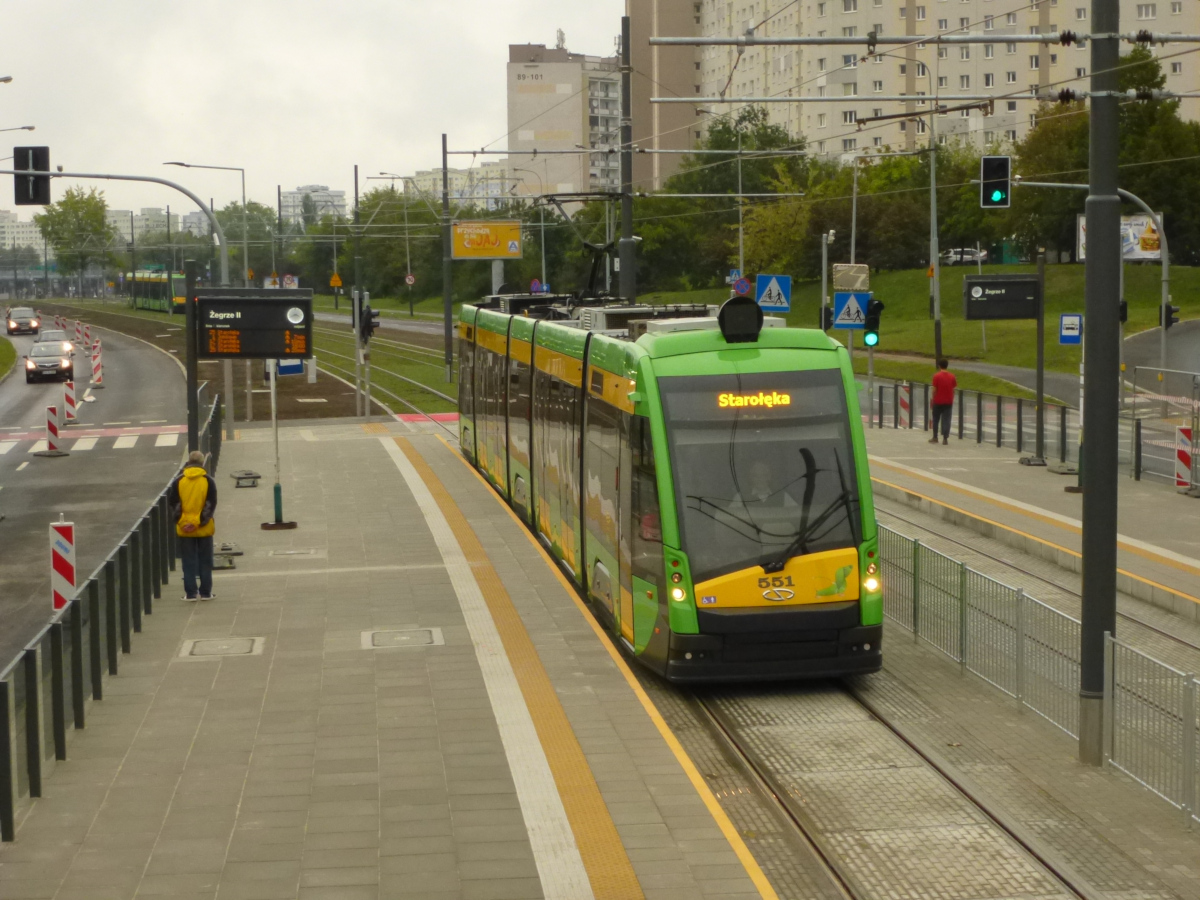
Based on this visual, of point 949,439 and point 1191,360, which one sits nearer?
point 949,439

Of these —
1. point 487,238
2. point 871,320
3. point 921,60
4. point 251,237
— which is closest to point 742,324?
point 871,320

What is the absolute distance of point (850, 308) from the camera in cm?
2877

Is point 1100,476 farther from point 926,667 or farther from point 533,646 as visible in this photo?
point 533,646

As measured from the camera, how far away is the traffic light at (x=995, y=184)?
52.6 feet

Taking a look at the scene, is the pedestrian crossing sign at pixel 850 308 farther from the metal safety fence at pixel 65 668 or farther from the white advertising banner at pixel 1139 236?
the white advertising banner at pixel 1139 236

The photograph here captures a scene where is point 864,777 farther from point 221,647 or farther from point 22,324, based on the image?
point 22,324

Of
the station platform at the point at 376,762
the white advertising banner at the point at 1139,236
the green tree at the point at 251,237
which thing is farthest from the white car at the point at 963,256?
the station platform at the point at 376,762

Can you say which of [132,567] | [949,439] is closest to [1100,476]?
[132,567]

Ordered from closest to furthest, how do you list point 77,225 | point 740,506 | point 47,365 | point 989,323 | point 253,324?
point 740,506, point 253,324, point 47,365, point 989,323, point 77,225

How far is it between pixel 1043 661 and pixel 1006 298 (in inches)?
738

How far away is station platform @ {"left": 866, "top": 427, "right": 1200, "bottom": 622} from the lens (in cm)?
1789

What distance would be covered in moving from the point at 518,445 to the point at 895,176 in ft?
232

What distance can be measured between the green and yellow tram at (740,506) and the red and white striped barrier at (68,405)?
3020 cm

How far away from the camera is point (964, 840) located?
8.80 metres
